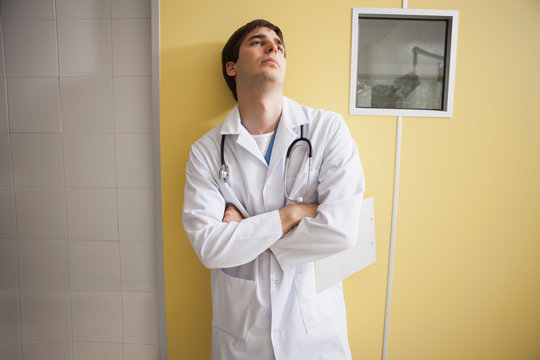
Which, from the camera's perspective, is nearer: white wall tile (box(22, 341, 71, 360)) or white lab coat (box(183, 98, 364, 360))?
white lab coat (box(183, 98, 364, 360))

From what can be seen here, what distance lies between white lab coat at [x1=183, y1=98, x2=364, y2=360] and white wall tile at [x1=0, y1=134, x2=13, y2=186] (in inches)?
45.7

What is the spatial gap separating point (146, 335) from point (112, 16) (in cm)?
176

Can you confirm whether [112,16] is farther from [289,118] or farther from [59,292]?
[59,292]

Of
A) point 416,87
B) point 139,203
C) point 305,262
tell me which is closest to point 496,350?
point 305,262

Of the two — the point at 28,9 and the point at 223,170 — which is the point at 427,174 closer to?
the point at 223,170

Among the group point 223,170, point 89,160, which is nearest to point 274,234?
point 223,170

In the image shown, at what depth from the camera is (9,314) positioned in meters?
1.58

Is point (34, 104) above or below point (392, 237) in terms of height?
above

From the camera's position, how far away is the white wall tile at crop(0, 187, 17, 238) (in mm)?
1523

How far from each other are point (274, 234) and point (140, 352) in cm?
122

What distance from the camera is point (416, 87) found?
143 cm

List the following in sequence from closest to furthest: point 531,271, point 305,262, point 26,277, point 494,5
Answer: point 305,262 < point 494,5 < point 531,271 < point 26,277

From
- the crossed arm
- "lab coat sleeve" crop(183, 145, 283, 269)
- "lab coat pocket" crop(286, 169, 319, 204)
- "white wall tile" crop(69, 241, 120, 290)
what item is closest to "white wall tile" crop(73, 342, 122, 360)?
"white wall tile" crop(69, 241, 120, 290)

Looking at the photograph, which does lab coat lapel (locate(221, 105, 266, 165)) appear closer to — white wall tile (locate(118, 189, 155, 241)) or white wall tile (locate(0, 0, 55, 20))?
white wall tile (locate(118, 189, 155, 241))
